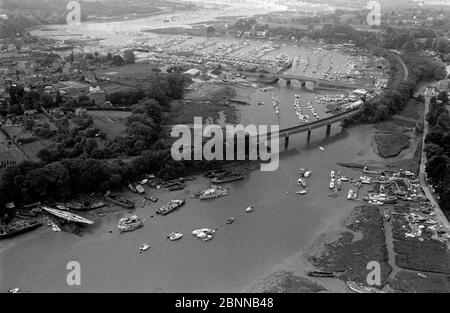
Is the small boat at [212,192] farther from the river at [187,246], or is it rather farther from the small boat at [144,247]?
the small boat at [144,247]

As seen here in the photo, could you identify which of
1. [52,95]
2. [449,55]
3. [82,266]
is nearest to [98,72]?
[52,95]

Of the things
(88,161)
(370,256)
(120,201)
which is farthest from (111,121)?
(370,256)

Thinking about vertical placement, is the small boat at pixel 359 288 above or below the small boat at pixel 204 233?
below

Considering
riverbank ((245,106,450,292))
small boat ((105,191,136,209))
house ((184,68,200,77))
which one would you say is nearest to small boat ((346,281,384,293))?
riverbank ((245,106,450,292))

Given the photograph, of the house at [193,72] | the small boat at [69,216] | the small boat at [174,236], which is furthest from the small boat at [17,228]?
the house at [193,72]
